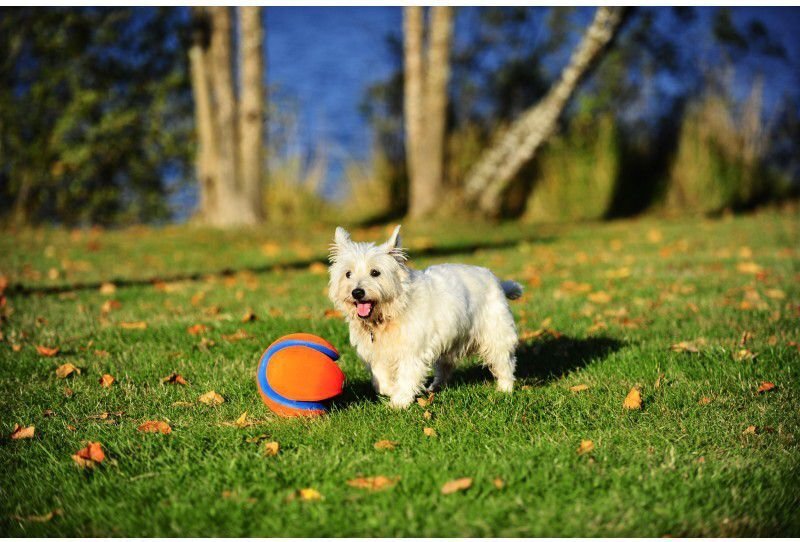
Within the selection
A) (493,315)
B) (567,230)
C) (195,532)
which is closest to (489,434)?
(493,315)

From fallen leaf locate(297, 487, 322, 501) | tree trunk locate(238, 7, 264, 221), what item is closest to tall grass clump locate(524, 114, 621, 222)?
tree trunk locate(238, 7, 264, 221)

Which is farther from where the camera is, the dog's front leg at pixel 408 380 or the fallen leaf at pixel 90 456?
the dog's front leg at pixel 408 380

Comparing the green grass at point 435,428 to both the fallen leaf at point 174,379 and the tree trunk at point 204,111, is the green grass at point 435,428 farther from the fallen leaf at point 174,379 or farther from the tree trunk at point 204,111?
the tree trunk at point 204,111

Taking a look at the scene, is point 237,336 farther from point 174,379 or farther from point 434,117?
point 434,117

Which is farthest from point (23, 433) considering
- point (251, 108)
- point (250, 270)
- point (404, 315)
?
point (251, 108)

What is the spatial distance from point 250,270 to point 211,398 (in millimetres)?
6409

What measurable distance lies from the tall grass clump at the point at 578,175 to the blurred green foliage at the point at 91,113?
31.0 ft

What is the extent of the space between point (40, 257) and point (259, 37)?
6.13 m

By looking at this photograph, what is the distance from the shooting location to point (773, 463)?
12.8ft

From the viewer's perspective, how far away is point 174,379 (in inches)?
217

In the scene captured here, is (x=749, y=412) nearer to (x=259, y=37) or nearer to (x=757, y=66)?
(x=259, y=37)

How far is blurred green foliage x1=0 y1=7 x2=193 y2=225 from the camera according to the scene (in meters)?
18.2

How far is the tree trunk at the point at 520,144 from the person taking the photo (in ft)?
50.1

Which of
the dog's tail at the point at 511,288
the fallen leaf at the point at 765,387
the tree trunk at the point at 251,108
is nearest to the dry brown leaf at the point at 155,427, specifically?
the dog's tail at the point at 511,288
